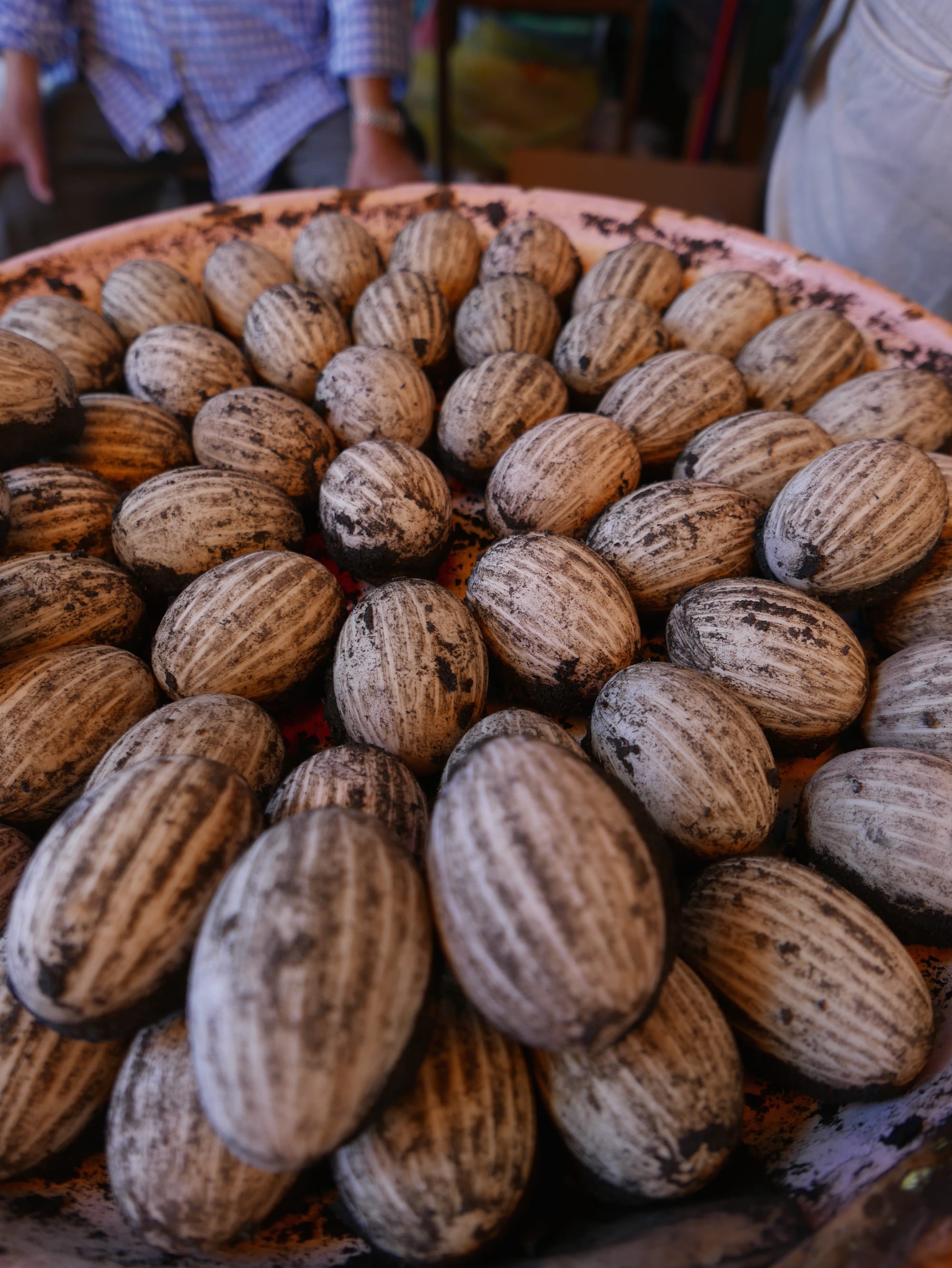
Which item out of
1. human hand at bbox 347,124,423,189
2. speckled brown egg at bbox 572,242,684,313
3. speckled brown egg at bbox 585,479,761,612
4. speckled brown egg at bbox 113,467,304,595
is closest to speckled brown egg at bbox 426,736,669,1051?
speckled brown egg at bbox 585,479,761,612

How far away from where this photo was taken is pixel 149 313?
154cm

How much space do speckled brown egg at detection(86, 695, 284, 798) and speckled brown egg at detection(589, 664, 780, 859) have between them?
43 centimetres

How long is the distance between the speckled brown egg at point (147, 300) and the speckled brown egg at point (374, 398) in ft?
1.36

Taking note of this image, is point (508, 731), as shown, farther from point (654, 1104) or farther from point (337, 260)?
point (337, 260)

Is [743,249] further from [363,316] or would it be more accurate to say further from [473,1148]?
[473,1148]

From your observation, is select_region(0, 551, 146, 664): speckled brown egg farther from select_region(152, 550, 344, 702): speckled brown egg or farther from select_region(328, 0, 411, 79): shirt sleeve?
select_region(328, 0, 411, 79): shirt sleeve

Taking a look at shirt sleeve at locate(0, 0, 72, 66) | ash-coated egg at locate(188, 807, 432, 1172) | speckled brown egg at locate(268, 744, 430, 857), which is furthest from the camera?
shirt sleeve at locate(0, 0, 72, 66)

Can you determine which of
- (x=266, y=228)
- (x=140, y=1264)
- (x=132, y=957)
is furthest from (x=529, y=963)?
(x=266, y=228)

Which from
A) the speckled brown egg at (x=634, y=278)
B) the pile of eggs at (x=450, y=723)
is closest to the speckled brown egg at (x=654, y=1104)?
the pile of eggs at (x=450, y=723)

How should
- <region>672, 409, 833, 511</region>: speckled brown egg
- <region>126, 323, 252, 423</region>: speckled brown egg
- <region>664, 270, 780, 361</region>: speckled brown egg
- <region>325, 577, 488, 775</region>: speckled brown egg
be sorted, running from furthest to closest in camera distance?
<region>664, 270, 780, 361</region>: speckled brown egg, <region>126, 323, 252, 423</region>: speckled brown egg, <region>672, 409, 833, 511</region>: speckled brown egg, <region>325, 577, 488, 775</region>: speckled brown egg

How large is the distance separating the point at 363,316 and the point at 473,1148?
1.40 meters

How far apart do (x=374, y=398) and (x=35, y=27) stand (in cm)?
186

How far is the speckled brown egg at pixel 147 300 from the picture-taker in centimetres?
154

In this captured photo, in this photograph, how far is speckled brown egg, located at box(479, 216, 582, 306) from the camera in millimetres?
1622
